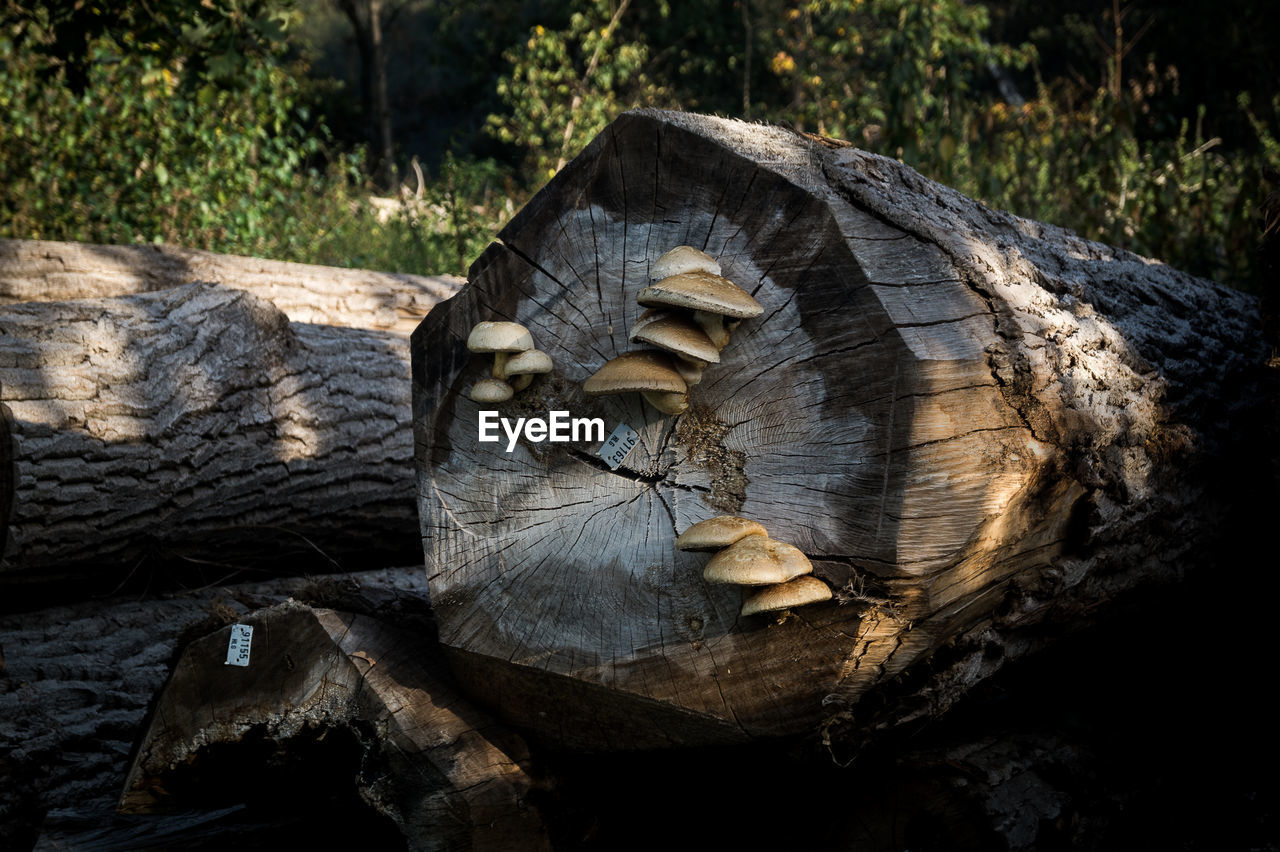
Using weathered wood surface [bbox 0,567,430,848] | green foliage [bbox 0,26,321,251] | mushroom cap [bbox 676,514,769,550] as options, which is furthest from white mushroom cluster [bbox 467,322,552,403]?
green foliage [bbox 0,26,321,251]

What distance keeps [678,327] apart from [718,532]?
45 cm

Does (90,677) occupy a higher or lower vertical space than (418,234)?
lower

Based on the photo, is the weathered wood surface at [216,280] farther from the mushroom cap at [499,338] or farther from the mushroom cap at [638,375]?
the mushroom cap at [638,375]

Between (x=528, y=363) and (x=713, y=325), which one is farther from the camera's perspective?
(x=528, y=363)

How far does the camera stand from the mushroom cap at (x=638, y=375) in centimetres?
196

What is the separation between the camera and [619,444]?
2203 mm

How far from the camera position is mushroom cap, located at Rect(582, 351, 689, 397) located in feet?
6.44

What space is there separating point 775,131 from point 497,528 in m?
1.22

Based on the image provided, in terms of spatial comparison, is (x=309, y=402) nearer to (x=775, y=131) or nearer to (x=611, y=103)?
(x=775, y=131)

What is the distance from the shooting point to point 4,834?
285cm

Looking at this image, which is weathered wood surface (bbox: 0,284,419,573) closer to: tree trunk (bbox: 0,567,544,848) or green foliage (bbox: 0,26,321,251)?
tree trunk (bbox: 0,567,544,848)

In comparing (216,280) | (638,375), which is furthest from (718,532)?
(216,280)

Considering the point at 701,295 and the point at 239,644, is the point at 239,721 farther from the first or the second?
the point at 701,295

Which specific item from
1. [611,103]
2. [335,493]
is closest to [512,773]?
[335,493]
